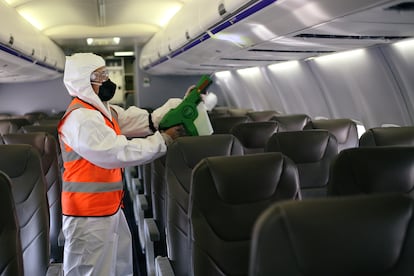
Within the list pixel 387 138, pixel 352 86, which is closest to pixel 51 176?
pixel 387 138

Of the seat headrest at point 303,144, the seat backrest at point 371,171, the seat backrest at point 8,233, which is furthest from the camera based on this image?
the seat headrest at point 303,144

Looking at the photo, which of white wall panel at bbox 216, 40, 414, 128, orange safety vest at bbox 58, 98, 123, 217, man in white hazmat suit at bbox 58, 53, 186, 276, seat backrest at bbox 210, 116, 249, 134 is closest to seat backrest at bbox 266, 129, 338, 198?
man in white hazmat suit at bbox 58, 53, 186, 276

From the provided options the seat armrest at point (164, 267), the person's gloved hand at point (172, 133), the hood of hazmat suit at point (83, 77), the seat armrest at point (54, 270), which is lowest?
the seat armrest at point (164, 267)

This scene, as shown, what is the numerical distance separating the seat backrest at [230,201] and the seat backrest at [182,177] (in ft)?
1.96

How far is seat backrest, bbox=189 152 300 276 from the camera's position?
2111mm

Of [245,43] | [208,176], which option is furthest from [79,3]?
[208,176]

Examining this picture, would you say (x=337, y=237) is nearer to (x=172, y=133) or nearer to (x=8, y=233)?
(x=8, y=233)

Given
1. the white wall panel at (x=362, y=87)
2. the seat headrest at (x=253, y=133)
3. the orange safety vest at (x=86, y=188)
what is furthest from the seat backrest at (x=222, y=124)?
the orange safety vest at (x=86, y=188)

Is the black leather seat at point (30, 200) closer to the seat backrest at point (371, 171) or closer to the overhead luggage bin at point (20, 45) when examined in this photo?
the seat backrest at point (371, 171)

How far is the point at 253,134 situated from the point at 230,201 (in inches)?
94.2

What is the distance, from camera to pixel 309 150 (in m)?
3.41

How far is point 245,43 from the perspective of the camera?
5.59m

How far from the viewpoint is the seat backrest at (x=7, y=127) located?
6.50 metres

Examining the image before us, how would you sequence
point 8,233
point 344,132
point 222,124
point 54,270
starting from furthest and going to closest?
point 222,124 < point 344,132 < point 54,270 < point 8,233
